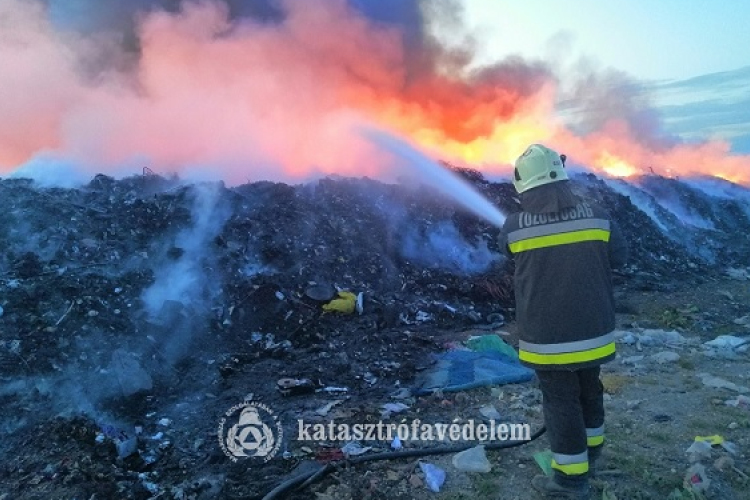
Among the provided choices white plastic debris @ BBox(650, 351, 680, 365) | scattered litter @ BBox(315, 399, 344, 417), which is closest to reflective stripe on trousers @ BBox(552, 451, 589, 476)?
scattered litter @ BBox(315, 399, 344, 417)

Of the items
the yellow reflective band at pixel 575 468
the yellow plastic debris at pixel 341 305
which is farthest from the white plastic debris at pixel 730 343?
the yellow plastic debris at pixel 341 305

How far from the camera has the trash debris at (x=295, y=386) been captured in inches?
191

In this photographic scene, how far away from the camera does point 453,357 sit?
18.3ft

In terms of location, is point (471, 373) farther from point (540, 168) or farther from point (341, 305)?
point (540, 168)

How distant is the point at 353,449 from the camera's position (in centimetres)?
385

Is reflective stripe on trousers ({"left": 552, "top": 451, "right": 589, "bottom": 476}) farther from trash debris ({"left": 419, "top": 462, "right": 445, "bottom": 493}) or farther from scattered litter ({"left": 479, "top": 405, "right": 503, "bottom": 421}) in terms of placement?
scattered litter ({"left": 479, "top": 405, "right": 503, "bottom": 421})

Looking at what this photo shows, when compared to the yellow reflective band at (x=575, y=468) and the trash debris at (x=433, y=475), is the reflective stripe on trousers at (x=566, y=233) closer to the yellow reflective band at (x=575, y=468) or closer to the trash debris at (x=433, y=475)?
the yellow reflective band at (x=575, y=468)

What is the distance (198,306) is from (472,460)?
3.93 meters

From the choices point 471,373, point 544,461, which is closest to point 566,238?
point 544,461

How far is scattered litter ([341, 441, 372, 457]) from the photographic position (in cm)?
380

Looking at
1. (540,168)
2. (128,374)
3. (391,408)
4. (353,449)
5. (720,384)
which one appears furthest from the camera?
(128,374)

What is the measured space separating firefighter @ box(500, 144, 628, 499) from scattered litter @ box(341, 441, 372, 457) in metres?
1.37

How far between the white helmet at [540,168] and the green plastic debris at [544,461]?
1.79 metres

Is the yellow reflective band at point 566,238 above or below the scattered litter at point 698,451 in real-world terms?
above
